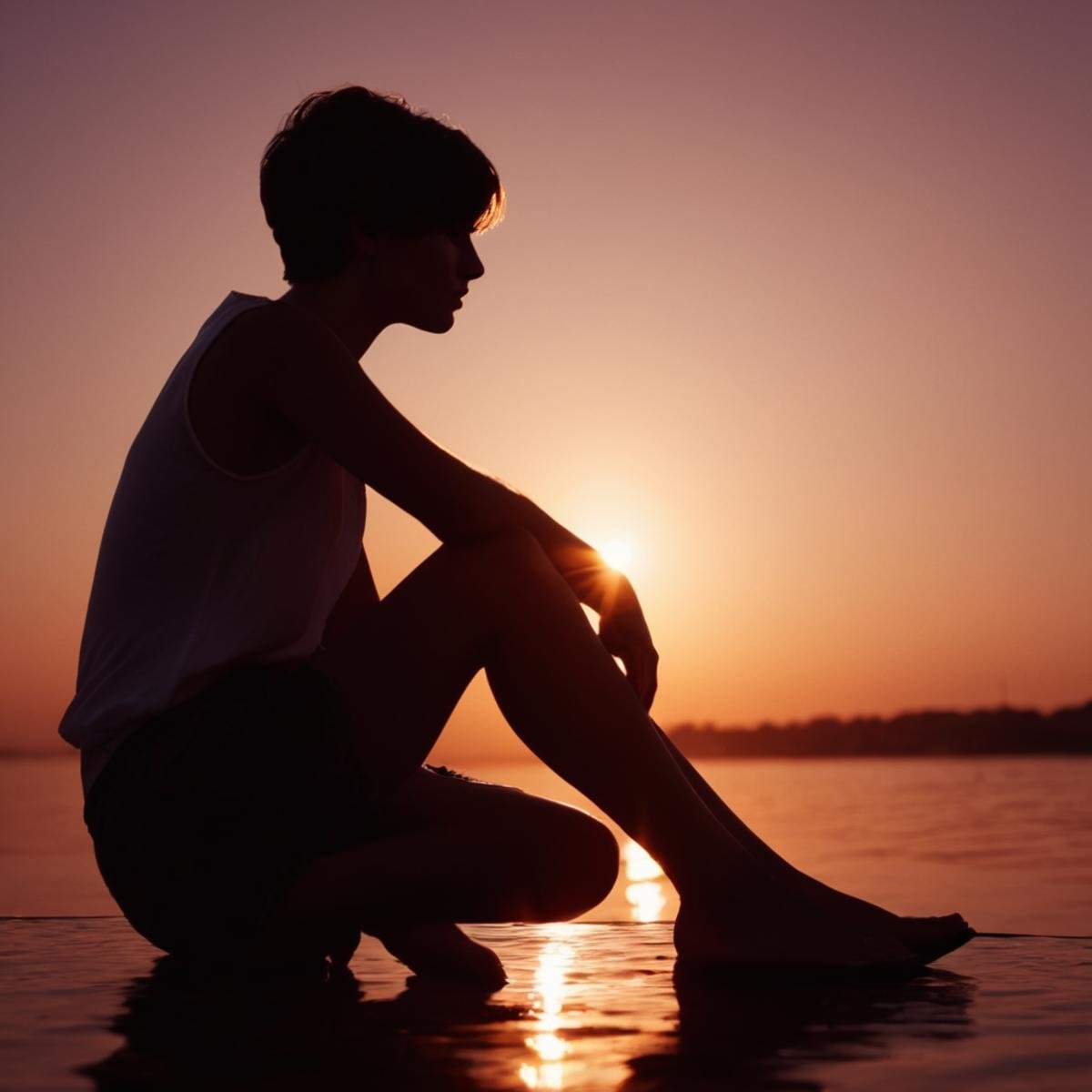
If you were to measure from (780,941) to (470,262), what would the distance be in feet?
3.94

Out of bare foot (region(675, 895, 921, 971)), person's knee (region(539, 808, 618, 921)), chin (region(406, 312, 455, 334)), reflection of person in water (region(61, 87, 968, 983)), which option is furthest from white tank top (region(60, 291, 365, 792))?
bare foot (region(675, 895, 921, 971))

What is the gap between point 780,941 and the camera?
2.09 m

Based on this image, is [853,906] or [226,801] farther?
[853,906]

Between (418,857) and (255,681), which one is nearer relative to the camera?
(255,681)

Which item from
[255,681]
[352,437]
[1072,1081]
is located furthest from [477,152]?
[1072,1081]

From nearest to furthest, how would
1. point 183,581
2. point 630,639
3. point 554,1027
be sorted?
point 554,1027 → point 183,581 → point 630,639

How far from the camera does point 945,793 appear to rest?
21.1 m

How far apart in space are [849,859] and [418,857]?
6976 millimetres

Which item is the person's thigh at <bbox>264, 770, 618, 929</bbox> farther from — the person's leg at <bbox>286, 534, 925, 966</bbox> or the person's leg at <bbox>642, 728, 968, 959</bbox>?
the person's leg at <bbox>642, 728, 968, 959</bbox>

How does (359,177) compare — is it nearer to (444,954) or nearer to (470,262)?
(470,262)

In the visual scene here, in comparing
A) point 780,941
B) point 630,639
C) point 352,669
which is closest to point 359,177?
point 352,669

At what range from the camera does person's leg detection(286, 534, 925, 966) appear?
209 centimetres

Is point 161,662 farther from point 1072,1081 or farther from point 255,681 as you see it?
point 1072,1081

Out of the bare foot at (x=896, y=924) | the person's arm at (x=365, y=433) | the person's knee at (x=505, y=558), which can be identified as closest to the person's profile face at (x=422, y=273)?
the person's arm at (x=365, y=433)
